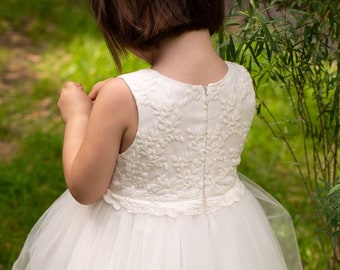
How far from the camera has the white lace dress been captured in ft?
5.13

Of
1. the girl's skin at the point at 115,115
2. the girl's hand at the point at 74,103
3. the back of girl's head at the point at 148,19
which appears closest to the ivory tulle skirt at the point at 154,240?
the girl's skin at the point at 115,115

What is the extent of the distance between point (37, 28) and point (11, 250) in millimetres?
2756

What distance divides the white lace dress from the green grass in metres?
0.62

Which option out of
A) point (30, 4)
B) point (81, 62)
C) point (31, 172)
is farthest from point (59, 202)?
point (30, 4)

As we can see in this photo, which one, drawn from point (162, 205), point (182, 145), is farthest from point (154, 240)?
point (182, 145)

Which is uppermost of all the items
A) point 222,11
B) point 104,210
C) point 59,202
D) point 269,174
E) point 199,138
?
point 222,11

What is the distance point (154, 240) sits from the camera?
165 centimetres

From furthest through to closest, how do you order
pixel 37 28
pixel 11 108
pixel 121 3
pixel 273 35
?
pixel 37 28, pixel 11 108, pixel 273 35, pixel 121 3

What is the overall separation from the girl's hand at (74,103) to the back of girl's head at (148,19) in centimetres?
21

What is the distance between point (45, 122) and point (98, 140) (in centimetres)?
237

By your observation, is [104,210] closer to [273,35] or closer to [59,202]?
[59,202]

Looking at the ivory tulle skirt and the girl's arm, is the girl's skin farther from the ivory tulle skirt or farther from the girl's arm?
the ivory tulle skirt

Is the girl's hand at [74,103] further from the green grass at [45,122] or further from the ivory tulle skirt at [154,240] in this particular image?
the green grass at [45,122]

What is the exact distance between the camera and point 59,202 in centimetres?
197
